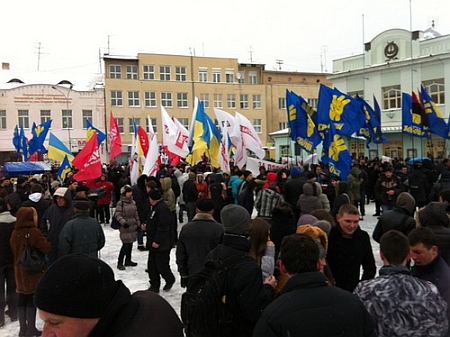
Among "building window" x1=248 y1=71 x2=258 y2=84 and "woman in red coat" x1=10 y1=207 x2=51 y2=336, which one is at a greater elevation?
"building window" x1=248 y1=71 x2=258 y2=84

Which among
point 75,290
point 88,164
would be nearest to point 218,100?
point 88,164

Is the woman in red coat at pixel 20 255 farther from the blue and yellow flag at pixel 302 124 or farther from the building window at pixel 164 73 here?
the building window at pixel 164 73

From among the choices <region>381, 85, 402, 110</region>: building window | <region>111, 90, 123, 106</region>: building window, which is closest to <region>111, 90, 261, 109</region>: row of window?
<region>111, 90, 123, 106</region>: building window

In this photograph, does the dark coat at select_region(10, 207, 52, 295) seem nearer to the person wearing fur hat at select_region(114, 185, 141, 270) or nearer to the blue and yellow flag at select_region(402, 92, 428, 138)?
the person wearing fur hat at select_region(114, 185, 141, 270)

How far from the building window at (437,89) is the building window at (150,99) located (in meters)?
28.8

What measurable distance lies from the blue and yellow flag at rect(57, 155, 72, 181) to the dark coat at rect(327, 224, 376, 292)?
507 inches

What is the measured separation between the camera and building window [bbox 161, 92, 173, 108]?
168 feet

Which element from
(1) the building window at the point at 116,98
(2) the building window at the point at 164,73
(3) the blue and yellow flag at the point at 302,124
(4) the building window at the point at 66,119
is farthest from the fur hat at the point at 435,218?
(2) the building window at the point at 164,73

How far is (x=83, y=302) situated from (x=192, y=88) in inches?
2031

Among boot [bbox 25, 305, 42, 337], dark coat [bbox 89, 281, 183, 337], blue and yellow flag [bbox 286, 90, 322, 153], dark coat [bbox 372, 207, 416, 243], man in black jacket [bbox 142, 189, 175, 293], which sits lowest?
boot [bbox 25, 305, 42, 337]

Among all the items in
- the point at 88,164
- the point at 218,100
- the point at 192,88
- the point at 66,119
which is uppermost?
the point at 192,88

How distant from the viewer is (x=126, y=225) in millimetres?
8711

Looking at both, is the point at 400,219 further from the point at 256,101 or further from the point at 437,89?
the point at 256,101

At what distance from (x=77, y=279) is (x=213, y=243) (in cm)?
406
